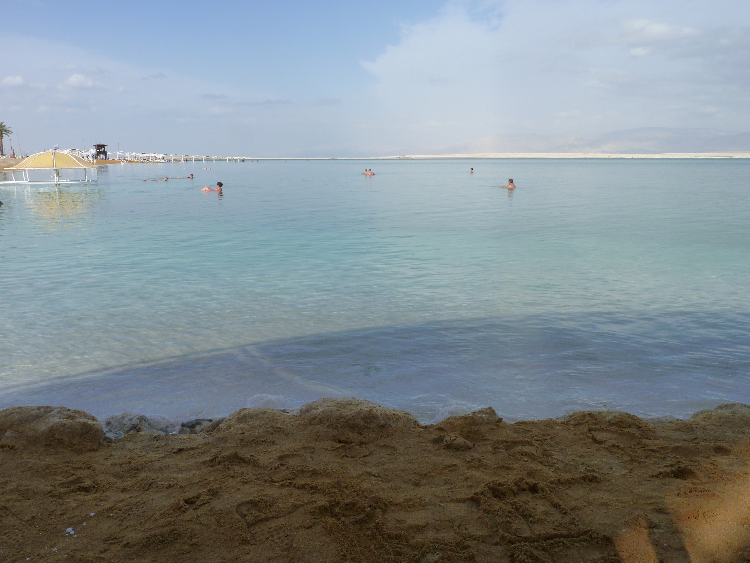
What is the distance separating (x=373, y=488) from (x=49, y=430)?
2338 millimetres

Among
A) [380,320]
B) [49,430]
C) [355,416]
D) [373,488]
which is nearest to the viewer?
[373,488]

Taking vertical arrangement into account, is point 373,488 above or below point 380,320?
above

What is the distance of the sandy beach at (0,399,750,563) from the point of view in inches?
93.2

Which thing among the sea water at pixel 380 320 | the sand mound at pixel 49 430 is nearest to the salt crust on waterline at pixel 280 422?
the sand mound at pixel 49 430

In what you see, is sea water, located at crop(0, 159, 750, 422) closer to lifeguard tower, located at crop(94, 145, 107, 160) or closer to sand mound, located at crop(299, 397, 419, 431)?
sand mound, located at crop(299, 397, 419, 431)

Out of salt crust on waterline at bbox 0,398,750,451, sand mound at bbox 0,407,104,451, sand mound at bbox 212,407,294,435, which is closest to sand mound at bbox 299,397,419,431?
salt crust on waterline at bbox 0,398,750,451

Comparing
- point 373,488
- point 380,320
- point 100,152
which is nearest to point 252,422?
point 373,488

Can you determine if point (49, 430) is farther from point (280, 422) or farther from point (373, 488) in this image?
point (373, 488)

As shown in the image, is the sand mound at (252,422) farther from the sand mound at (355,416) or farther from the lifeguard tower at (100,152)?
the lifeguard tower at (100,152)

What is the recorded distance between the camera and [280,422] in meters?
3.76

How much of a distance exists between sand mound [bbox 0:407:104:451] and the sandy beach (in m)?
0.01

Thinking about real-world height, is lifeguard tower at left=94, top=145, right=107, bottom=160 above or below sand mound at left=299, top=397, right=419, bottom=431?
above

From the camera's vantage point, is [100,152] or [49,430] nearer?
[49,430]

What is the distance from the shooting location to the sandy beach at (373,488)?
237 cm
